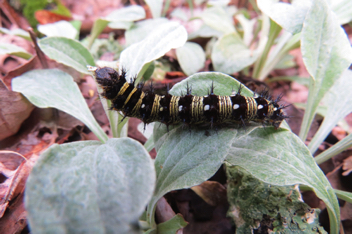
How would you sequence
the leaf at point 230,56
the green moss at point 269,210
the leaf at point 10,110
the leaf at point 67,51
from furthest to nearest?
the leaf at point 230,56 → the leaf at point 67,51 → the leaf at point 10,110 → the green moss at point 269,210

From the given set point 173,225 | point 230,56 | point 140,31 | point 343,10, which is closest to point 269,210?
point 173,225

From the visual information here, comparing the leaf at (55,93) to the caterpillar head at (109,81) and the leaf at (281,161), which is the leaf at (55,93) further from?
the leaf at (281,161)

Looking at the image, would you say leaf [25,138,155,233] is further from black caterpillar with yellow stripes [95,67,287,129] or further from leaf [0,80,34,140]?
leaf [0,80,34,140]

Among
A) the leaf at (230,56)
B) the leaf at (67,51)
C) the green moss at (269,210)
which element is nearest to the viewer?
the green moss at (269,210)

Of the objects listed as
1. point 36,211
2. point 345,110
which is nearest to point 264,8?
point 345,110

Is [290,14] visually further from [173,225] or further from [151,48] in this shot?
[173,225]

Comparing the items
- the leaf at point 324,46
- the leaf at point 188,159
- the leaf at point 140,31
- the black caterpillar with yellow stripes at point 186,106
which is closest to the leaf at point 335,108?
the leaf at point 324,46
